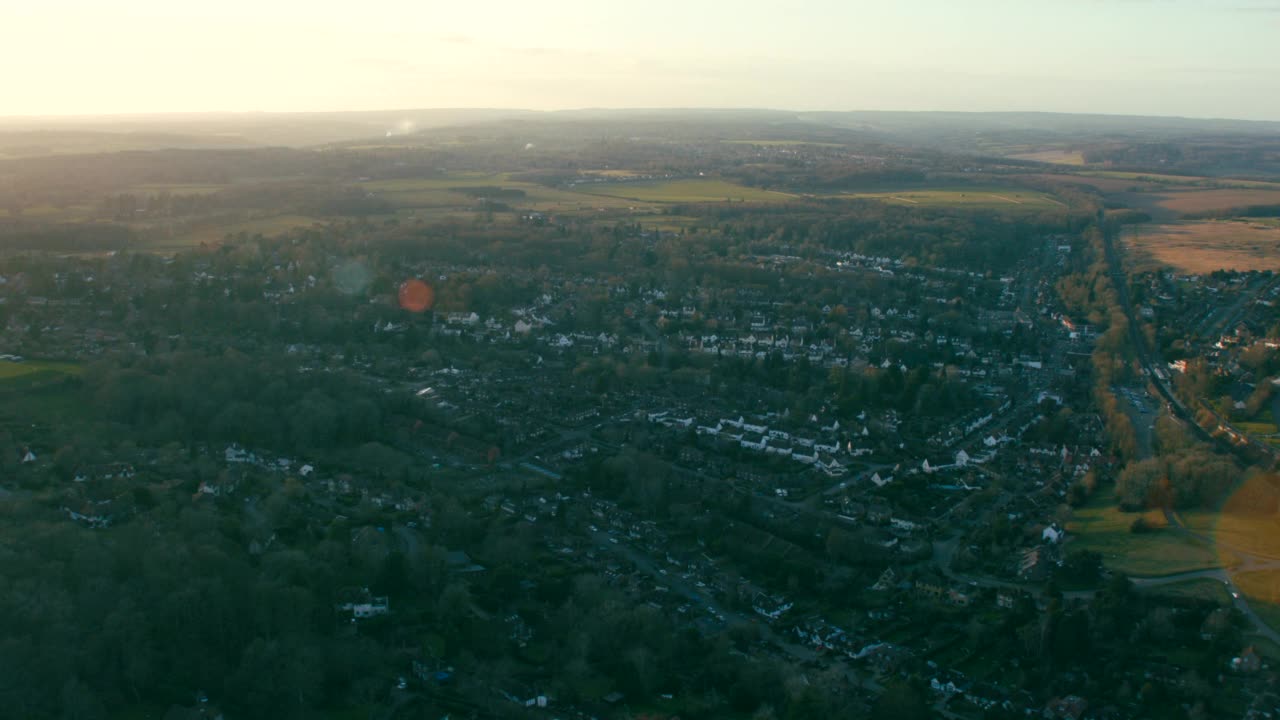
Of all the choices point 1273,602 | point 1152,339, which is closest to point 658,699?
point 1273,602

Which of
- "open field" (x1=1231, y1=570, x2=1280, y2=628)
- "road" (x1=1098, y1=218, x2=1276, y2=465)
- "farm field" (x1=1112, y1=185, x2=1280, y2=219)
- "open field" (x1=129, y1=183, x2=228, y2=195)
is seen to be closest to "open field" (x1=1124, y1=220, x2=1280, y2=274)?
"road" (x1=1098, y1=218, x2=1276, y2=465)

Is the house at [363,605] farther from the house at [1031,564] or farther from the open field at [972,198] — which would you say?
the open field at [972,198]

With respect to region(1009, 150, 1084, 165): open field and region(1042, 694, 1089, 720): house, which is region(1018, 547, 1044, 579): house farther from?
region(1009, 150, 1084, 165): open field

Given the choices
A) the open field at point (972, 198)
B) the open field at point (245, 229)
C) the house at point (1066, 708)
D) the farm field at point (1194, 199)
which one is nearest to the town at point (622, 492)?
the house at point (1066, 708)

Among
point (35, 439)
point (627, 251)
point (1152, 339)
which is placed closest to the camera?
point (35, 439)

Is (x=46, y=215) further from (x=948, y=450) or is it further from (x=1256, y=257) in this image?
(x=1256, y=257)

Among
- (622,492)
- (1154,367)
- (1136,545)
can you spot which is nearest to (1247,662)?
(1136,545)

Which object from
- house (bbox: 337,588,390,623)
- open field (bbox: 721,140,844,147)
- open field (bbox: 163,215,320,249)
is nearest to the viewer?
house (bbox: 337,588,390,623)
